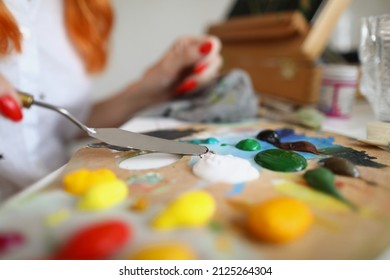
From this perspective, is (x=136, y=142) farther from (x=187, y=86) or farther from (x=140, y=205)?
(x=187, y=86)

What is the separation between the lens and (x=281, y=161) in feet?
0.91

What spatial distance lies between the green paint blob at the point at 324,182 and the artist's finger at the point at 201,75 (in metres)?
0.35

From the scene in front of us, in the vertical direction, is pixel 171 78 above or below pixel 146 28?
below

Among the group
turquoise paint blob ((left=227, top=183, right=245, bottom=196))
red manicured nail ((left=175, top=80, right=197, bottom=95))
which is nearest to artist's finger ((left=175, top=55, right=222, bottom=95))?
red manicured nail ((left=175, top=80, right=197, bottom=95))

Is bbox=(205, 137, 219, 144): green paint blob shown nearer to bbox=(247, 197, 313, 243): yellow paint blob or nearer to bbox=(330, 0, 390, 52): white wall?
bbox=(247, 197, 313, 243): yellow paint blob

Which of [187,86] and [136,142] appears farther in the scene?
[187,86]

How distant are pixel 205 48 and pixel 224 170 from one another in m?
0.37

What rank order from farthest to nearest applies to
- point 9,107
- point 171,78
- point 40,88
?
point 171,78 < point 40,88 < point 9,107

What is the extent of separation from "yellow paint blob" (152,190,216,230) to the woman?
34cm

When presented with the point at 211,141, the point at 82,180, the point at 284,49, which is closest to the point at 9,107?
the point at 82,180

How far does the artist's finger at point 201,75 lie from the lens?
557mm

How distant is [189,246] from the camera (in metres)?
0.17
